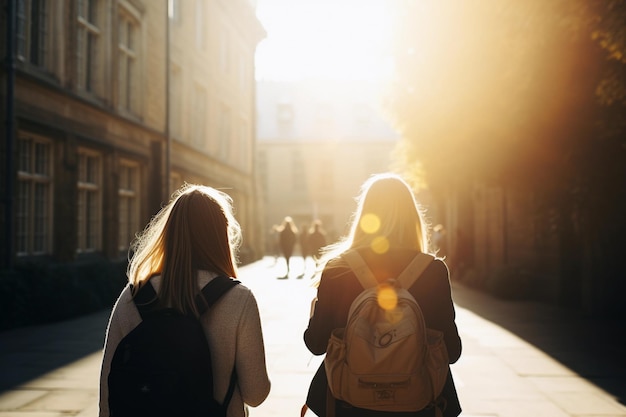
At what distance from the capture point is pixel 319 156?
58.3 meters

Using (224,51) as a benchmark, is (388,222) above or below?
below

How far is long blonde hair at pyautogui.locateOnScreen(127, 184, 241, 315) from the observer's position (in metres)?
2.68

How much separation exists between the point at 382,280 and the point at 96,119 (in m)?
15.3

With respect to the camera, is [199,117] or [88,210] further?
[199,117]

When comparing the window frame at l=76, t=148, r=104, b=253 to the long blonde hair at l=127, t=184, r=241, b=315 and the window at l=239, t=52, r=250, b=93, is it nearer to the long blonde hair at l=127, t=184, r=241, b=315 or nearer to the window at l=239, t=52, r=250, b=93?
the long blonde hair at l=127, t=184, r=241, b=315

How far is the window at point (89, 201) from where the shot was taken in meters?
17.0

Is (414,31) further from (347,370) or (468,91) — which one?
(347,370)

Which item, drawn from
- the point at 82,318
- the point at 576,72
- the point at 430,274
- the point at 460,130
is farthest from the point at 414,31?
the point at 430,274

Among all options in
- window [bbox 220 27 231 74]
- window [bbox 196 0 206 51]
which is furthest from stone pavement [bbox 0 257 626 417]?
window [bbox 220 27 231 74]

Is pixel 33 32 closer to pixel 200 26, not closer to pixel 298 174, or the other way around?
pixel 200 26

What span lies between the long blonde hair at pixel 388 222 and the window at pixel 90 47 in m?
14.7

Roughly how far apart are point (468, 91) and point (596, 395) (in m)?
9.05

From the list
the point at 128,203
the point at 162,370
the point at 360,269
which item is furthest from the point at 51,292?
the point at 162,370

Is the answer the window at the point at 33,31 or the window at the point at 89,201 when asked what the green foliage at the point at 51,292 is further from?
the window at the point at 33,31
